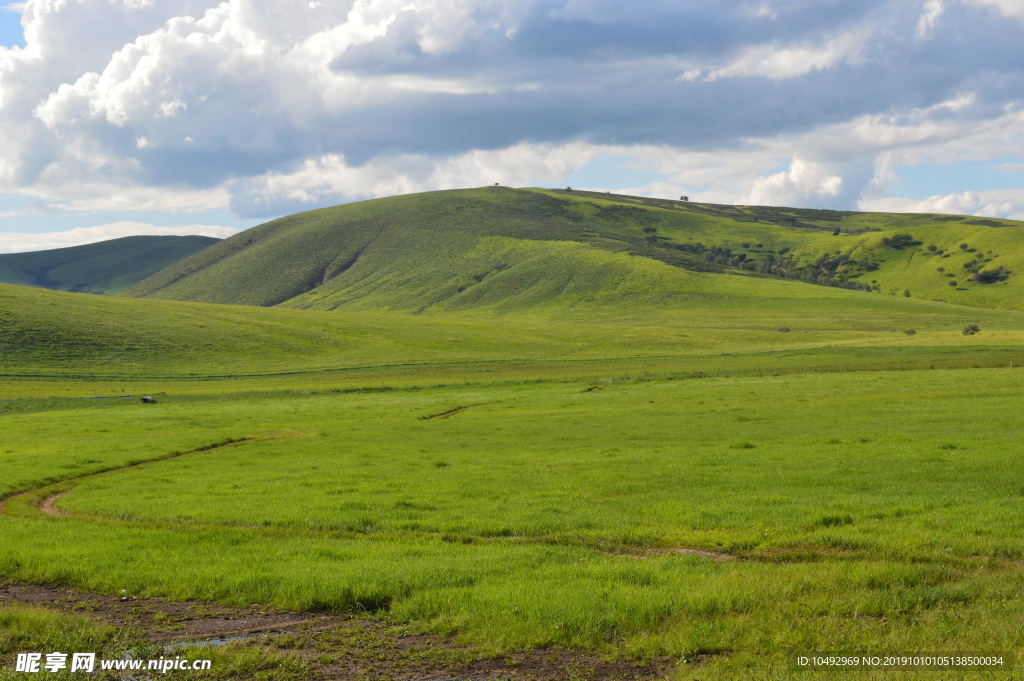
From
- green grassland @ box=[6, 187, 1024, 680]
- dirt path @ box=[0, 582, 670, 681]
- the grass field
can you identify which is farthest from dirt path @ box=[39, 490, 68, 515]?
dirt path @ box=[0, 582, 670, 681]

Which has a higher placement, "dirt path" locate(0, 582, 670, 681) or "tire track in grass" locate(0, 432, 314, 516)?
"dirt path" locate(0, 582, 670, 681)

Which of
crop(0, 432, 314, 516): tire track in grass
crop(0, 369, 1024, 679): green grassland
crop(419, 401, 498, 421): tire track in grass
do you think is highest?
crop(0, 369, 1024, 679): green grassland

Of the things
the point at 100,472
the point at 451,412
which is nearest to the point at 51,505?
the point at 100,472

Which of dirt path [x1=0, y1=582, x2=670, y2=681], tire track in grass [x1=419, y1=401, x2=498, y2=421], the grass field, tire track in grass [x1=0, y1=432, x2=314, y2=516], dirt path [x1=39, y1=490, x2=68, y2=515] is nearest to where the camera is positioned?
dirt path [x1=0, y1=582, x2=670, y2=681]

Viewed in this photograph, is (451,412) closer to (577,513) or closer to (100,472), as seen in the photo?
(100,472)

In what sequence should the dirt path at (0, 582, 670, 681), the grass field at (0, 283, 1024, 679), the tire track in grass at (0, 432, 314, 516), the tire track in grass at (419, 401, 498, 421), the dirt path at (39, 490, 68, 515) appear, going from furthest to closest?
the tire track in grass at (419, 401, 498, 421) → the tire track in grass at (0, 432, 314, 516) → the dirt path at (39, 490, 68, 515) → the grass field at (0, 283, 1024, 679) → the dirt path at (0, 582, 670, 681)

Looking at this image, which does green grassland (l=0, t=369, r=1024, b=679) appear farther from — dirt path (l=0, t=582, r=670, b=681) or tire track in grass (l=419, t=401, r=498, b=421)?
tire track in grass (l=419, t=401, r=498, b=421)

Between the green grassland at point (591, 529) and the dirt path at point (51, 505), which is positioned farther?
the dirt path at point (51, 505)

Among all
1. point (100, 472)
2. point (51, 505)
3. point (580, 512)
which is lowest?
point (100, 472)

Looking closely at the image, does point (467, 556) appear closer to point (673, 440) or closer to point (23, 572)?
point (23, 572)

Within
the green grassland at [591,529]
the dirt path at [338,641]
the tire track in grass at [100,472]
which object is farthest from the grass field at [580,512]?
the dirt path at [338,641]

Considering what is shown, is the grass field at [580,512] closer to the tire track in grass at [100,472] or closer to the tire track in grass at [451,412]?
the tire track in grass at [100,472]

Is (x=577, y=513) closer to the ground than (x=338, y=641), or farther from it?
closer to the ground

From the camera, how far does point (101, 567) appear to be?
1689cm
